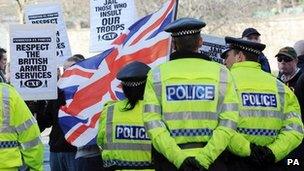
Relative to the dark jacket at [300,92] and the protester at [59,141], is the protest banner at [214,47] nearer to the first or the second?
the protester at [59,141]

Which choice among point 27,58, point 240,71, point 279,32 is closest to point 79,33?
point 279,32

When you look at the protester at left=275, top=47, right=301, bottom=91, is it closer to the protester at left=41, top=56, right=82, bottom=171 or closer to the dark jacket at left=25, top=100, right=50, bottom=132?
the protester at left=41, top=56, right=82, bottom=171

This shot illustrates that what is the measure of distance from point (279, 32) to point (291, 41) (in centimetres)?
99

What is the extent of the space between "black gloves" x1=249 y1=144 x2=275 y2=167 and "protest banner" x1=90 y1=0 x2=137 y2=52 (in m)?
4.32

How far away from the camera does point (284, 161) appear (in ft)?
23.7

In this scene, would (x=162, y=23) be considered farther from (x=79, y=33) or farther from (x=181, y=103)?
(x=79, y=33)

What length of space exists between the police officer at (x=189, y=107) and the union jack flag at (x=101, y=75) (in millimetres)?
2078

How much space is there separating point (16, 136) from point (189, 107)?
153 cm

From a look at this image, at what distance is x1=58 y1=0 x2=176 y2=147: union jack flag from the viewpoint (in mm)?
8281

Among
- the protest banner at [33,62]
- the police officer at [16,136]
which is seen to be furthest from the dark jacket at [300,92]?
the protest banner at [33,62]

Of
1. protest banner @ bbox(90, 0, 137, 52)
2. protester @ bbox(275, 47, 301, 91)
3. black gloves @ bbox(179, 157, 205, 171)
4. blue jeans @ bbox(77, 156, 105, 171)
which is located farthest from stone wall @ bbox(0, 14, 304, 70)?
black gloves @ bbox(179, 157, 205, 171)

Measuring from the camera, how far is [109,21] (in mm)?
11141

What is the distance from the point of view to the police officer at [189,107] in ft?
19.3

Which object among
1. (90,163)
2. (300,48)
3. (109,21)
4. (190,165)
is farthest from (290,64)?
(190,165)
